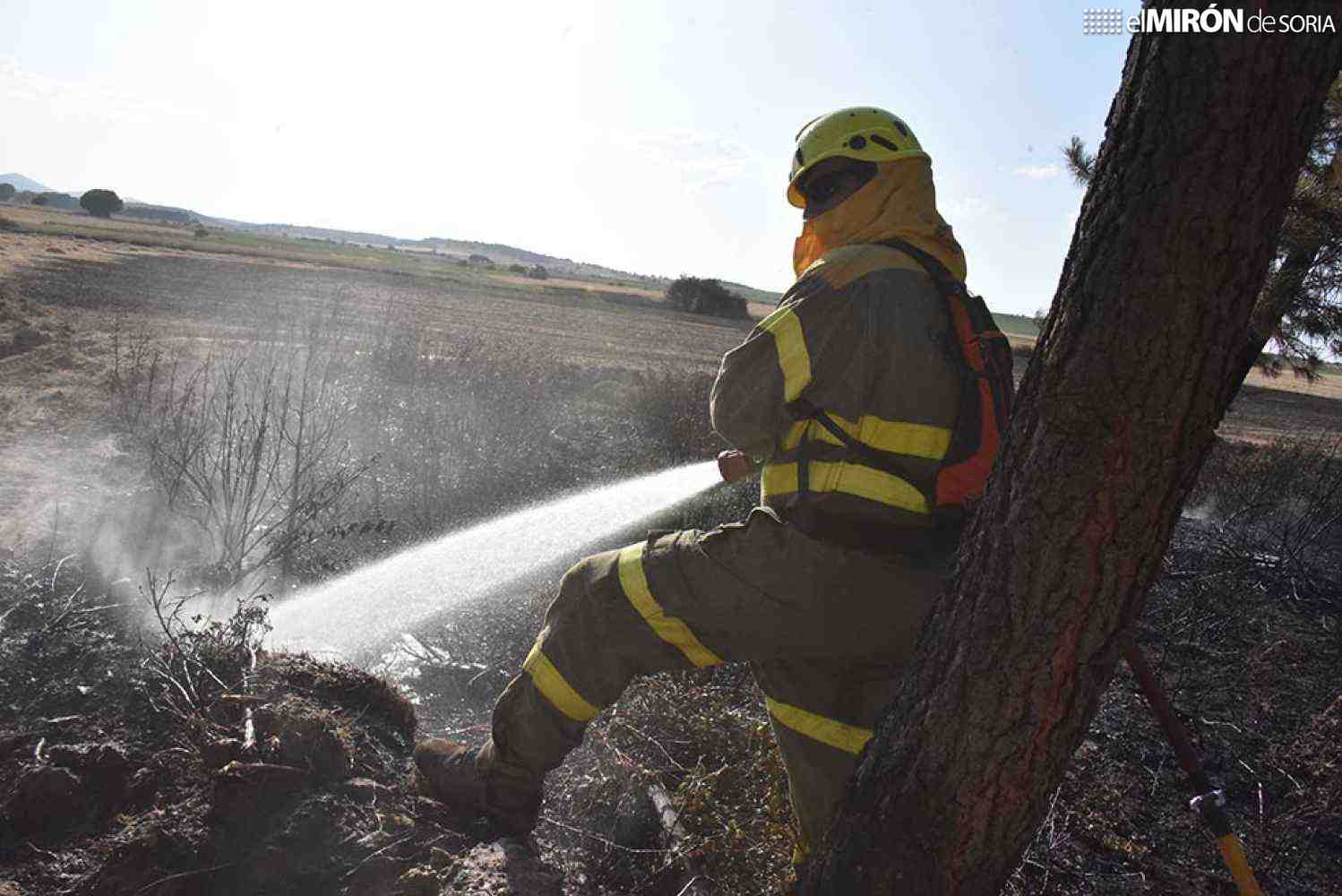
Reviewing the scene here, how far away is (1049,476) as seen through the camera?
5.31ft

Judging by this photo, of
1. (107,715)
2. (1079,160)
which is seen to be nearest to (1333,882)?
(107,715)

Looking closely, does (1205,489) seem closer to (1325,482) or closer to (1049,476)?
(1325,482)

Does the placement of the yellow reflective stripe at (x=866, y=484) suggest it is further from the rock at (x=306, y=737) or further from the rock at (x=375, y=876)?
the rock at (x=306, y=737)

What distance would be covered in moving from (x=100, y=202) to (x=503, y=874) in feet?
242

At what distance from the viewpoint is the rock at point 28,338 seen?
361 inches

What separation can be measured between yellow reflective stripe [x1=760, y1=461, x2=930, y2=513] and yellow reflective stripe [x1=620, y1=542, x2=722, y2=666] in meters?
0.47

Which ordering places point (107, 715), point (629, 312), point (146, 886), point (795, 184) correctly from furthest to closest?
point (629, 312)
point (107, 715)
point (795, 184)
point (146, 886)

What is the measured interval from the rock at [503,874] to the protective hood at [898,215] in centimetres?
190

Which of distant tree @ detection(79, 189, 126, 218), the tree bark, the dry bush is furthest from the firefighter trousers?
distant tree @ detection(79, 189, 126, 218)

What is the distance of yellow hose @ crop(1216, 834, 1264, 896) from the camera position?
71.2 inches

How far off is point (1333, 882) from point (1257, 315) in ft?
11.7

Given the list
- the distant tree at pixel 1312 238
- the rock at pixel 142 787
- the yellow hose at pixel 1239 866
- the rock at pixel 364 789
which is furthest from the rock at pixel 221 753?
the distant tree at pixel 1312 238

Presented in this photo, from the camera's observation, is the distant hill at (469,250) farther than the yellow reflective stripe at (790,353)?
Yes

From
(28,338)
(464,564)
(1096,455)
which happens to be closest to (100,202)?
(28,338)
